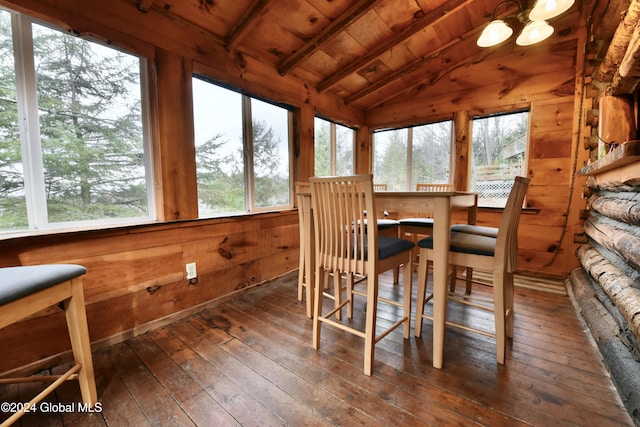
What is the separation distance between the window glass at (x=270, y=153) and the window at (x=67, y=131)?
0.96 meters

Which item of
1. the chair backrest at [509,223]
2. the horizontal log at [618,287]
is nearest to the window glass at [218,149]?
the chair backrest at [509,223]

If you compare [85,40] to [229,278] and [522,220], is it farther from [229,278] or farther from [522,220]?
[522,220]

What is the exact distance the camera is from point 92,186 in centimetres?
162

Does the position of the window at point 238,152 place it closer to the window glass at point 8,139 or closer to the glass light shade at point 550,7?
the window glass at point 8,139

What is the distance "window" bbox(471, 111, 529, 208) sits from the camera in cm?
288

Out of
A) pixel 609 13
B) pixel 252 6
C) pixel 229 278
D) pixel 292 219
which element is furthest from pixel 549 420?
pixel 252 6

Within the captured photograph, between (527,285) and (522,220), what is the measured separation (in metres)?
0.69

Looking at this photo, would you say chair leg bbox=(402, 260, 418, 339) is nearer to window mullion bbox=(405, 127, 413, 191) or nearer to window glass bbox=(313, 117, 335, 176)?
window glass bbox=(313, 117, 335, 176)

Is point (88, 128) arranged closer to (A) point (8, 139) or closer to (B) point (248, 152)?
(A) point (8, 139)

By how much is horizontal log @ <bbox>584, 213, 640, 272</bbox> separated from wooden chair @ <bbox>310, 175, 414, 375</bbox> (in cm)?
Result: 109

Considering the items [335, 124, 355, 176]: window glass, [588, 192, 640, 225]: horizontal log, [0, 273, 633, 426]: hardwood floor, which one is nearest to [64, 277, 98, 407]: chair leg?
[0, 273, 633, 426]: hardwood floor

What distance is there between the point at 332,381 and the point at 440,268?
0.80 m

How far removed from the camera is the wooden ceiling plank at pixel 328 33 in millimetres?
2016

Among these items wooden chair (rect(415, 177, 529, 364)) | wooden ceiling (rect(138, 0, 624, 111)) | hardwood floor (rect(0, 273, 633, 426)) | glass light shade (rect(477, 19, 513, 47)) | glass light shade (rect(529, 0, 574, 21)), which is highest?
wooden ceiling (rect(138, 0, 624, 111))
